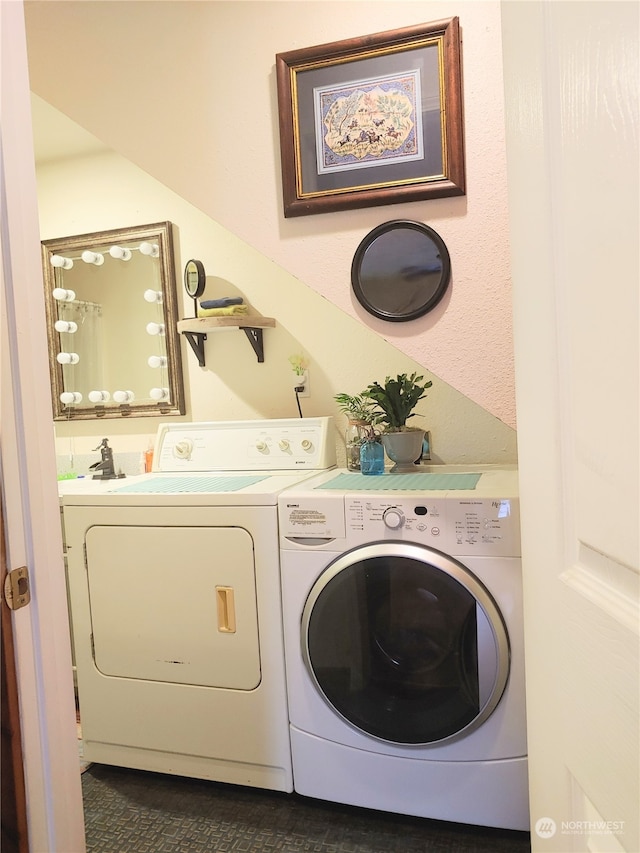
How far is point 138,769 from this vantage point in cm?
209

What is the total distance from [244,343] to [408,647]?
4.62ft

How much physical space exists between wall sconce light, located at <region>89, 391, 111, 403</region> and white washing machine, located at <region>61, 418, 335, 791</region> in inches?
27.4

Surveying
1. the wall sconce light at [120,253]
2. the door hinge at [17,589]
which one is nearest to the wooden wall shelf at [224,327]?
the wall sconce light at [120,253]

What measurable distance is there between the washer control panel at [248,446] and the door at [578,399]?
5.24 ft

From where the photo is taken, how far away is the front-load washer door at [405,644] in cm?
163

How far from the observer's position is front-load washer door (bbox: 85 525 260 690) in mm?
1878

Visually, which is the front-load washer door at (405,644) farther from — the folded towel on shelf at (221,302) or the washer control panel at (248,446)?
the folded towel on shelf at (221,302)

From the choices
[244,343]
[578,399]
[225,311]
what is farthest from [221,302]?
[578,399]

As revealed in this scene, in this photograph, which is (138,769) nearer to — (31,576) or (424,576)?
(424,576)

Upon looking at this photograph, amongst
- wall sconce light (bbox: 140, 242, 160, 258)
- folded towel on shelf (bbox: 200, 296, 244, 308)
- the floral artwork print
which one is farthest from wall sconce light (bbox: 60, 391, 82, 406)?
A: the floral artwork print

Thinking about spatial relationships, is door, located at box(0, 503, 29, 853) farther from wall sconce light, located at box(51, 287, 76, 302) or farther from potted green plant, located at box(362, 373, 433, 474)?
wall sconce light, located at box(51, 287, 76, 302)

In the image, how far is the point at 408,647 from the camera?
170 cm

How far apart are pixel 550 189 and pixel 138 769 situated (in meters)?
2.17

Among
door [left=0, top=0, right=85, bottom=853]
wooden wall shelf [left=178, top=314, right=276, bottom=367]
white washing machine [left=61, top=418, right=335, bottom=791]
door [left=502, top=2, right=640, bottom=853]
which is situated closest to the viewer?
door [left=502, top=2, right=640, bottom=853]
